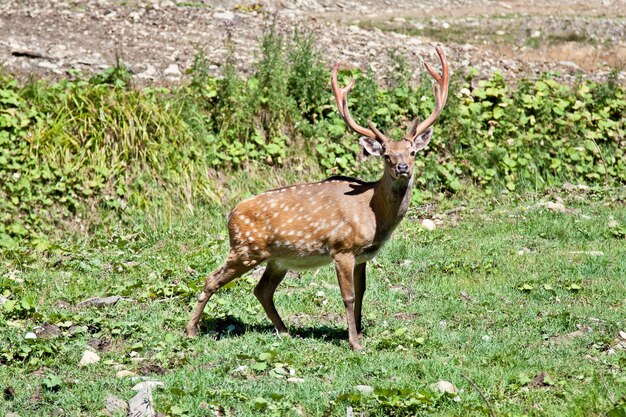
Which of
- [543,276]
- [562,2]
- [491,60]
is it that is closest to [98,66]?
[491,60]

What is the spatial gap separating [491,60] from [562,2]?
7.90 m

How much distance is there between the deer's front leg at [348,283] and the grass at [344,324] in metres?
0.17

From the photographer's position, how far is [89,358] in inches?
328

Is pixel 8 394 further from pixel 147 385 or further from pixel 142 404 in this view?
pixel 142 404

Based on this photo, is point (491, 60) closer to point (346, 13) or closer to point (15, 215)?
point (346, 13)

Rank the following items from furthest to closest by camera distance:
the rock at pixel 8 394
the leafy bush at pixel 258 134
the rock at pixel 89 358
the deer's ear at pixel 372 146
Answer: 1. the leafy bush at pixel 258 134
2. the deer's ear at pixel 372 146
3. the rock at pixel 89 358
4. the rock at pixel 8 394

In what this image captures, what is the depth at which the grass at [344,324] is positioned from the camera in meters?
7.38

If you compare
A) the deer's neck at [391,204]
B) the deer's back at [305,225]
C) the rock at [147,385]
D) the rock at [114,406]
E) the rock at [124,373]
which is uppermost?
the deer's neck at [391,204]

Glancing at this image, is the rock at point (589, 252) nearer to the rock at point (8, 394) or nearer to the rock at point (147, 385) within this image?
the rock at point (147, 385)

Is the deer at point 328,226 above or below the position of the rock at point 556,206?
above

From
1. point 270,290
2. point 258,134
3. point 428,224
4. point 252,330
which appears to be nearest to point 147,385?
point 252,330

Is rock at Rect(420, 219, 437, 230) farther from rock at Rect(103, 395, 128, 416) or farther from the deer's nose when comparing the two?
rock at Rect(103, 395, 128, 416)

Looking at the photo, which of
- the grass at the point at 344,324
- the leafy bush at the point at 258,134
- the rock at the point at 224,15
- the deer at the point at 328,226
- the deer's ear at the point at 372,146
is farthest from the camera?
the rock at the point at 224,15

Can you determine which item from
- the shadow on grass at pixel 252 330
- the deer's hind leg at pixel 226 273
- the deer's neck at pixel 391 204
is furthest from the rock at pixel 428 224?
the deer's hind leg at pixel 226 273
